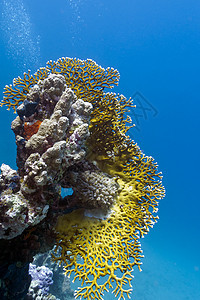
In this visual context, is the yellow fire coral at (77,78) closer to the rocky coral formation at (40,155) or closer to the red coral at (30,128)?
the rocky coral formation at (40,155)

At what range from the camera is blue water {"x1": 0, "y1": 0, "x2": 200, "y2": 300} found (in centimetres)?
5662

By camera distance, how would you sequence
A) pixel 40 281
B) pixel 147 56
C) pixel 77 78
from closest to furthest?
pixel 77 78 < pixel 40 281 < pixel 147 56

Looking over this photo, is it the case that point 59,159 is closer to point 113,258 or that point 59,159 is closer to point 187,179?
point 113,258

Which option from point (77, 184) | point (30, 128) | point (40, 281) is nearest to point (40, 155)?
point (30, 128)

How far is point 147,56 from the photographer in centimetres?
7219

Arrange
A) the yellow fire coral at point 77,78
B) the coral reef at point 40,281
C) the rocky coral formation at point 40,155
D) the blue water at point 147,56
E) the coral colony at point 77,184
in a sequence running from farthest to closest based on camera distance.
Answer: the blue water at point 147,56, the coral reef at point 40,281, the yellow fire coral at point 77,78, the coral colony at point 77,184, the rocky coral formation at point 40,155

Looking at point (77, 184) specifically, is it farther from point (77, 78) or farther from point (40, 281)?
point (40, 281)

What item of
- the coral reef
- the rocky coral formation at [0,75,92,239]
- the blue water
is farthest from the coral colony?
the blue water

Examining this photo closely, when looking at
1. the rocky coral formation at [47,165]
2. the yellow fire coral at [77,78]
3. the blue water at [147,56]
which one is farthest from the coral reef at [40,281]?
the blue water at [147,56]

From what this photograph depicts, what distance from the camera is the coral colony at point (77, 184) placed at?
2.39m

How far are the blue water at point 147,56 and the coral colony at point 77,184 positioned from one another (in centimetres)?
5115

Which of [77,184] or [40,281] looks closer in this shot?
[77,184]

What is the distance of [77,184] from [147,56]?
79.5 metres

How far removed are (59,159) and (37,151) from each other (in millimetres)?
401
